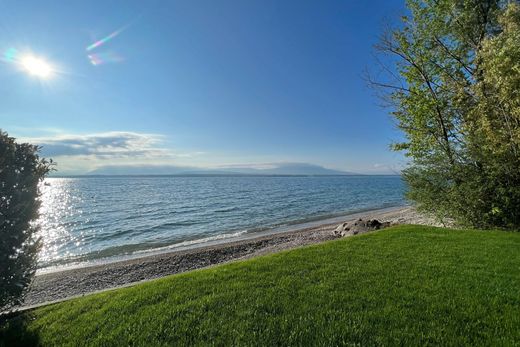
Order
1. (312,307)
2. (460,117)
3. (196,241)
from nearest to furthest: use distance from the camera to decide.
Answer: (312,307)
(460,117)
(196,241)

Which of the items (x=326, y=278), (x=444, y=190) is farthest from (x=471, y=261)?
(x=444, y=190)

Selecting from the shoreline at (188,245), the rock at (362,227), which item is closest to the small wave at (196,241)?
the shoreline at (188,245)

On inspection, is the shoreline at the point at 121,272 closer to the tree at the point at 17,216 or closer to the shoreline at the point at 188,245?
the shoreline at the point at 188,245

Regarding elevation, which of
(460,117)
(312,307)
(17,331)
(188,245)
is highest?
(460,117)

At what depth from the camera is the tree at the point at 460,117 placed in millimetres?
12438

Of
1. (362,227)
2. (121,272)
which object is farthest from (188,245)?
(362,227)

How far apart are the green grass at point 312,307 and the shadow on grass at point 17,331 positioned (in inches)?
1.0

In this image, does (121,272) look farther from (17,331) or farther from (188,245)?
(17,331)

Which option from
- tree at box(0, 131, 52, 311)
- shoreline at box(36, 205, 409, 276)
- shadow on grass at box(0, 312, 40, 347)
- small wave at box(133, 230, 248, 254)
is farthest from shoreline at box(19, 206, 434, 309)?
tree at box(0, 131, 52, 311)

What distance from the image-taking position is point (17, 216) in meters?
5.98

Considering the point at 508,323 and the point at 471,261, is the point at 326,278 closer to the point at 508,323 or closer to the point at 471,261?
the point at 508,323

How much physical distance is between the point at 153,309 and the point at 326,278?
4.05 m

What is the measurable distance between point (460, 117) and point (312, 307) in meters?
16.4

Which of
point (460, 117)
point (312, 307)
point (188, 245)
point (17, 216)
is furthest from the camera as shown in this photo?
point (188, 245)
